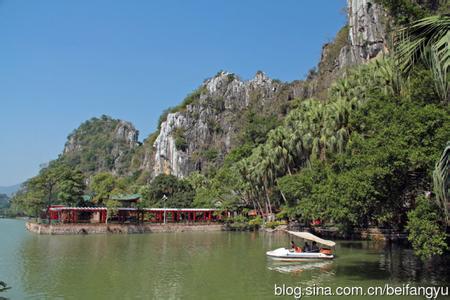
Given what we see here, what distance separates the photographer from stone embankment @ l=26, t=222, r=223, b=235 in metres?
42.2

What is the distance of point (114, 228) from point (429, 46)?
4275 cm

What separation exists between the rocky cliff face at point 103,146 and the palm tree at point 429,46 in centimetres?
14029

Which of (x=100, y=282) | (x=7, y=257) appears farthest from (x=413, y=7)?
(x=7, y=257)

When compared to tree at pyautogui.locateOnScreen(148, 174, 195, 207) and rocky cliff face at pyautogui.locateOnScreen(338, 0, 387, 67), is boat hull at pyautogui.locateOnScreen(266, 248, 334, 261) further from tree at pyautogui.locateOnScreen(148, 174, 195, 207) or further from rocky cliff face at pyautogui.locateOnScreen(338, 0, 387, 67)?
rocky cliff face at pyautogui.locateOnScreen(338, 0, 387, 67)

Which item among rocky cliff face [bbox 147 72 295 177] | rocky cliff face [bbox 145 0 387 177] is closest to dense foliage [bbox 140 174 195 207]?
rocky cliff face [bbox 147 72 295 177]

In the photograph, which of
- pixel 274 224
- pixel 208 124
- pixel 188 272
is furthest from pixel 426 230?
pixel 208 124

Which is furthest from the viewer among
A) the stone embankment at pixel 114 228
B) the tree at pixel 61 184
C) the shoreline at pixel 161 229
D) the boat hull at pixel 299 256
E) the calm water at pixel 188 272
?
the tree at pixel 61 184

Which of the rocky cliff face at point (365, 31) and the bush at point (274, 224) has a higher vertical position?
the rocky cliff face at point (365, 31)

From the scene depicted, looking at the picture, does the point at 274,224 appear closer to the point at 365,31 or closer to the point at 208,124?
the point at 365,31

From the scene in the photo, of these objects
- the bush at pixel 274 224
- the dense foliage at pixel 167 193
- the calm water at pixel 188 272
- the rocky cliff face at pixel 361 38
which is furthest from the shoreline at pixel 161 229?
the rocky cliff face at pixel 361 38

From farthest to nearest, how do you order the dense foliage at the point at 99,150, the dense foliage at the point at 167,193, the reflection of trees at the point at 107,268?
1. the dense foliage at the point at 99,150
2. the dense foliage at the point at 167,193
3. the reflection of trees at the point at 107,268

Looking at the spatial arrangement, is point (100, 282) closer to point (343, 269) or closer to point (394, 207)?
point (343, 269)

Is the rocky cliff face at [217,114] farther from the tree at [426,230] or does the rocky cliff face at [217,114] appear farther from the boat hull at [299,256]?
the tree at [426,230]

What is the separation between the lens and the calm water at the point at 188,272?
601 inches
